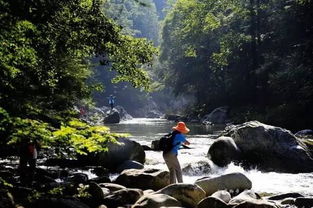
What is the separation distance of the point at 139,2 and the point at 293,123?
22.6 m

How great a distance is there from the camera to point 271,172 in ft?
50.4

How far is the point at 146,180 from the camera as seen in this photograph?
11406 millimetres

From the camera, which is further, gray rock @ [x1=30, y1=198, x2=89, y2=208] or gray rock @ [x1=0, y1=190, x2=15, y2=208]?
gray rock @ [x1=30, y1=198, x2=89, y2=208]

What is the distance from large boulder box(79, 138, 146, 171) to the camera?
51.1 ft

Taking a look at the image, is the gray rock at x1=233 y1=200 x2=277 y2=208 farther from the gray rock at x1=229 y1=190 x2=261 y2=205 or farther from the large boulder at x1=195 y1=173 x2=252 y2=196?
the large boulder at x1=195 y1=173 x2=252 y2=196

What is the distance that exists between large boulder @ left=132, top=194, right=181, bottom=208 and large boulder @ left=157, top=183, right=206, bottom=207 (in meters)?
0.52

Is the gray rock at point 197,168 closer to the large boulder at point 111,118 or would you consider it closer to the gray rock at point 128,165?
the gray rock at point 128,165

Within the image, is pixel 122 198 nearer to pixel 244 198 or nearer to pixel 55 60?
pixel 244 198

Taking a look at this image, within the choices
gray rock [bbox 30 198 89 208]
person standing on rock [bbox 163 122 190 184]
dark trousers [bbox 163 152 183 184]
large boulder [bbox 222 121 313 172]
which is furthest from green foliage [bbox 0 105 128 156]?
large boulder [bbox 222 121 313 172]

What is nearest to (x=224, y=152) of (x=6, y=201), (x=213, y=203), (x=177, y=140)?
(x=177, y=140)

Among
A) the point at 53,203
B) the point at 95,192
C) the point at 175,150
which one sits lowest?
the point at 95,192

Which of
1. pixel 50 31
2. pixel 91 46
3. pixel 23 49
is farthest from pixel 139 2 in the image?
pixel 23 49

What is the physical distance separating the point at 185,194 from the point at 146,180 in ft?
6.95

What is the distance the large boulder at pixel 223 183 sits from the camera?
10859mm
